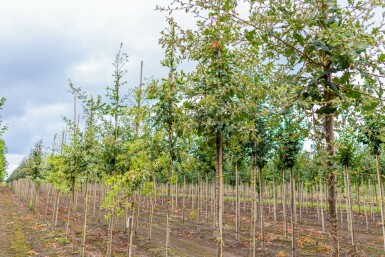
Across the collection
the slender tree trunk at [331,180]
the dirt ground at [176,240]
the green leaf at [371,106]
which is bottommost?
the dirt ground at [176,240]

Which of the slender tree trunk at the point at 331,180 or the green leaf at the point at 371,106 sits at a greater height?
the green leaf at the point at 371,106

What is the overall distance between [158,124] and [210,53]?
10.6 feet

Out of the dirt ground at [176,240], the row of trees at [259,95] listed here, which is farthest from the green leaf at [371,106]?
the dirt ground at [176,240]

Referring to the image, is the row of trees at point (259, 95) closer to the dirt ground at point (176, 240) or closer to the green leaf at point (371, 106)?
the green leaf at point (371, 106)

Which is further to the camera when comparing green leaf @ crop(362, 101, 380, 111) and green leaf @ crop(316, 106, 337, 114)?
green leaf @ crop(316, 106, 337, 114)

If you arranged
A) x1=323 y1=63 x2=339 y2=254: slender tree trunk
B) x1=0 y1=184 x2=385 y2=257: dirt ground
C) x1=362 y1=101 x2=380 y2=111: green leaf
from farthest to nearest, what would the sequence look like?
x1=0 y1=184 x2=385 y2=257: dirt ground
x1=323 y1=63 x2=339 y2=254: slender tree trunk
x1=362 y1=101 x2=380 y2=111: green leaf

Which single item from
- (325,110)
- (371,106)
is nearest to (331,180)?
(325,110)

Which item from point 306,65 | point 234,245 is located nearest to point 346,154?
point 234,245

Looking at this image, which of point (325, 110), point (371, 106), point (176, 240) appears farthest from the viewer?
point (176, 240)

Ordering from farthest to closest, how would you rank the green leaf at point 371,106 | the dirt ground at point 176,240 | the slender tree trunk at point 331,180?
1. the dirt ground at point 176,240
2. the slender tree trunk at point 331,180
3. the green leaf at point 371,106

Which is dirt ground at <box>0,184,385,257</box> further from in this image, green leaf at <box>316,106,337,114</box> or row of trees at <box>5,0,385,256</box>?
green leaf at <box>316,106,337,114</box>

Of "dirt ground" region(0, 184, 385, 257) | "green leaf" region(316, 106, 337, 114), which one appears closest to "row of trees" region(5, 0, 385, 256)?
"green leaf" region(316, 106, 337, 114)

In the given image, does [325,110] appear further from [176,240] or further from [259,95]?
[176,240]

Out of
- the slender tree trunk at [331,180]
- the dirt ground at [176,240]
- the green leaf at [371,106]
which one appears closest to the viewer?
the green leaf at [371,106]
